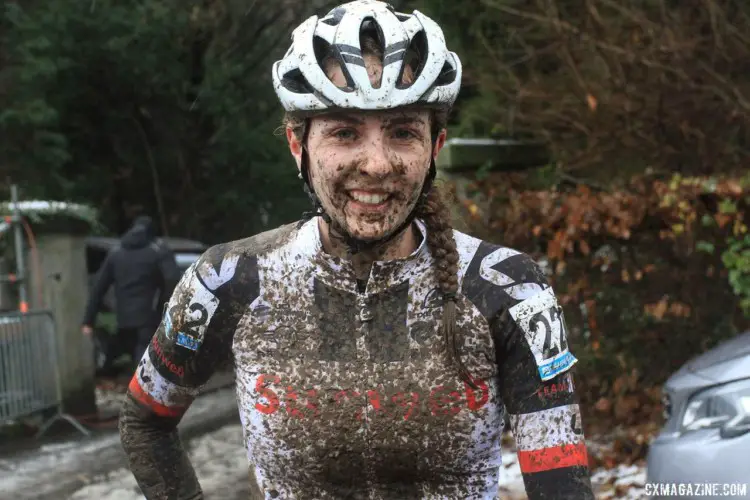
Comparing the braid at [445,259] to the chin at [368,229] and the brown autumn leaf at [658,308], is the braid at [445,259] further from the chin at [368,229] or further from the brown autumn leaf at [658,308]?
the brown autumn leaf at [658,308]

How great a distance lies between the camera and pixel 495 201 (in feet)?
24.9

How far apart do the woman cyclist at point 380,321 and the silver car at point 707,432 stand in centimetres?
238

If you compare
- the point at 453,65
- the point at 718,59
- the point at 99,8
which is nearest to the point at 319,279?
the point at 453,65

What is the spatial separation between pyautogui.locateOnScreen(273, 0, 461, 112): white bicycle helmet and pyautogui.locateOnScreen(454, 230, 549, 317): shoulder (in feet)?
1.17

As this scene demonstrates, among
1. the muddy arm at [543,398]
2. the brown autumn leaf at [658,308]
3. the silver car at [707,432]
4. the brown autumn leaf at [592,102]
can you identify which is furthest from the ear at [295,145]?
the brown autumn leaf at [592,102]

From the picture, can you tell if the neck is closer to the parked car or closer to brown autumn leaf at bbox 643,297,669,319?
brown autumn leaf at bbox 643,297,669,319

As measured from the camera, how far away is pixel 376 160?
89.1 inches

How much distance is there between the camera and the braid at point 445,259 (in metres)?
2.29

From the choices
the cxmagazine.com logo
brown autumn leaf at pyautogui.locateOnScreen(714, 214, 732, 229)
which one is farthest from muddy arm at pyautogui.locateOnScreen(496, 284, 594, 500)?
brown autumn leaf at pyautogui.locateOnScreen(714, 214, 732, 229)

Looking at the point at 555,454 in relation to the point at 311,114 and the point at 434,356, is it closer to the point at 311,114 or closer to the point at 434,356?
the point at 434,356

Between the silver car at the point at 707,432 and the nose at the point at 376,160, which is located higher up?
the nose at the point at 376,160

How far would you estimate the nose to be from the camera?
2264mm

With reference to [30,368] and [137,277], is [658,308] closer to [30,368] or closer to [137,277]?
[137,277]

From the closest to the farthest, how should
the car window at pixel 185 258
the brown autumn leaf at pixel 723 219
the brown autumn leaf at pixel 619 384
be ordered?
the brown autumn leaf at pixel 723 219 → the brown autumn leaf at pixel 619 384 → the car window at pixel 185 258
